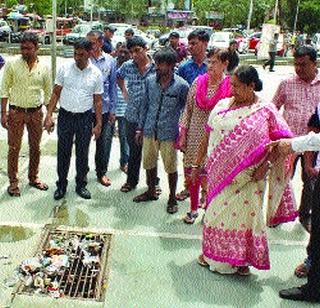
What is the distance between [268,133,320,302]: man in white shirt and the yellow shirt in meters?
2.70

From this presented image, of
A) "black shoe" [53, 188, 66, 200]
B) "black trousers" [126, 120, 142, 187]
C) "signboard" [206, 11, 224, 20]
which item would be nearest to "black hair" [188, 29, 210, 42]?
"black trousers" [126, 120, 142, 187]

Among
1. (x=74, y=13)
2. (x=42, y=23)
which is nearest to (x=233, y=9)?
(x=42, y=23)

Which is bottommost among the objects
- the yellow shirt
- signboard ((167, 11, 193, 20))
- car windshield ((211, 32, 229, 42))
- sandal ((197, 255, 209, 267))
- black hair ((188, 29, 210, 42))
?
sandal ((197, 255, 209, 267))

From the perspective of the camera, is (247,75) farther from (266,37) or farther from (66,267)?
(266,37)

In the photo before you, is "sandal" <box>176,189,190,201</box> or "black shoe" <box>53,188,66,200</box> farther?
"sandal" <box>176,189,190,201</box>

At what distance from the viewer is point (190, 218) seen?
16.8 feet

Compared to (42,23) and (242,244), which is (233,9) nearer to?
(42,23)

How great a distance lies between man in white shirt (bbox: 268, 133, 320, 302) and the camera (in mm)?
3474

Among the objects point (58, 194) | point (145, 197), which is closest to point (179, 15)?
point (145, 197)

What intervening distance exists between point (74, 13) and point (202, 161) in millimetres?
53209

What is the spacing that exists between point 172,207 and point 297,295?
6.06ft

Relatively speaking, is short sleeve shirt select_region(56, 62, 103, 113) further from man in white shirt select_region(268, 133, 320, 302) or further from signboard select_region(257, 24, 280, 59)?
signboard select_region(257, 24, 280, 59)

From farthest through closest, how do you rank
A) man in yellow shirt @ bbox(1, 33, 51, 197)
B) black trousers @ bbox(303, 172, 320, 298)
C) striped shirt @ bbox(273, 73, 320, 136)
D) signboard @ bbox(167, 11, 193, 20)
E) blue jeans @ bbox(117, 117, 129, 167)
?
signboard @ bbox(167, 11, 193, 20) < blue jeans @ bbox(117, 117, 129, 167) < man in yellow shirt @ bbox(1, 33, 51, 197) < striped shirt @ bbox(273, 73, 320, 136) < black trousers @ bbox(303, 172, 320, 298)

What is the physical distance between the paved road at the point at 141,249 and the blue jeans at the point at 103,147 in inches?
7.5
